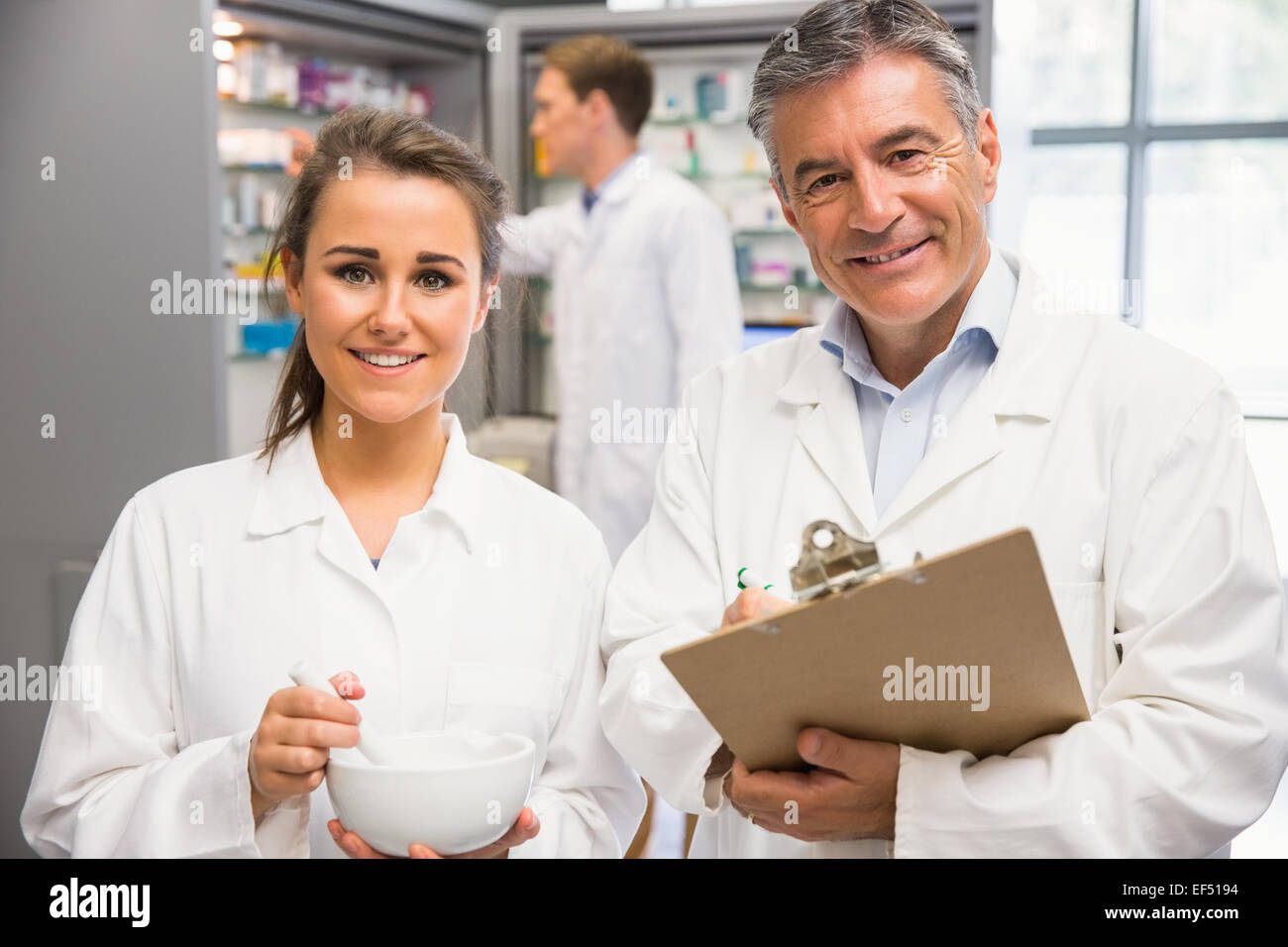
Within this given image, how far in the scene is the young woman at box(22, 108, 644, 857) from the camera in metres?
1.27

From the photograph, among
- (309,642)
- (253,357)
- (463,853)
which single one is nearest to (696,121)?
(253,357)

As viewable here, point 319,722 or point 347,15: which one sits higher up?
point 347,15

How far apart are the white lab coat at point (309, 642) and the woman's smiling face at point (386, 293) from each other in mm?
134

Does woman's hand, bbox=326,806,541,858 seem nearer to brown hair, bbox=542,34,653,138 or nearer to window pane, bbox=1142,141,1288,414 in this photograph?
brown hair, bbox=542,34,653,138

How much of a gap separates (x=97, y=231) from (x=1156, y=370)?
7.79 feet

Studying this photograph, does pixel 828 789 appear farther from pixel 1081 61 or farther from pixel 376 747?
pixel 1081 61

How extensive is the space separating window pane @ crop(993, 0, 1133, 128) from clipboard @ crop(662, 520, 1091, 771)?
5.44 metres

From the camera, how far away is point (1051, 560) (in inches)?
49.0

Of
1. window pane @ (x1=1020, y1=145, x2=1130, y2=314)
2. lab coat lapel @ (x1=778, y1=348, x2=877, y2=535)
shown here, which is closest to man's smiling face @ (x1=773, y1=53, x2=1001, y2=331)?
lab coat lapel @ (x1=778, y1=348, x2=877, y2=535)

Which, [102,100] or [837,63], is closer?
[837,63]

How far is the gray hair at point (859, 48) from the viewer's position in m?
1.26

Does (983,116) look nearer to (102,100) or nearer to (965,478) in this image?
Result: (965,478)
